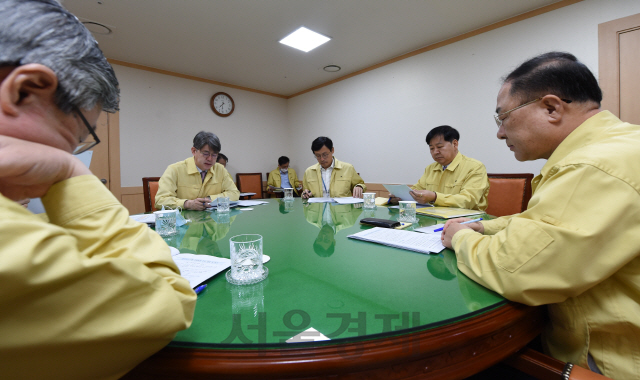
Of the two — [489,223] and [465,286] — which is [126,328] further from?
[489,223]

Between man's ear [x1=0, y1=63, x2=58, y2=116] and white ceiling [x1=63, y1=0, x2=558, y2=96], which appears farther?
white ceiling [x1=63, y1=0, x2=558, y2=96]

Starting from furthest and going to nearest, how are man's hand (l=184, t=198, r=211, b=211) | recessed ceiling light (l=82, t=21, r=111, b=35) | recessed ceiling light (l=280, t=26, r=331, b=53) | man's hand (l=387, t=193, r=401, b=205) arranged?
recessed ceiling light (l=280, t=26, r=331, b=53) → recessed ceiling light (l=82, t=21, r=111, b=35) → man's hand (l=387, t=193, r=401, b=205) → man's hand (l=184, t=198, r=211, b=211)

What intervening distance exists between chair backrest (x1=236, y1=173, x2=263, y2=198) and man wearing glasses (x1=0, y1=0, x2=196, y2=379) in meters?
4.93

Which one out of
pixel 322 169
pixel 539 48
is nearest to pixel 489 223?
pixel 322 169

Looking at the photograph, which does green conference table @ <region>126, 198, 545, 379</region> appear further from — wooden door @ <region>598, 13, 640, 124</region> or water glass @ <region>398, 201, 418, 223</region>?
wooden door @ <region>598, 13, 640, 124</region>

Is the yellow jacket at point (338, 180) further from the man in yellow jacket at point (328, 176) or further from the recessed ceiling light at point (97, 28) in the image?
the recessed ceiling light at point (97, 28)

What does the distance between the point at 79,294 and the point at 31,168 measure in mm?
230

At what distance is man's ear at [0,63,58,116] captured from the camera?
43 centimetres

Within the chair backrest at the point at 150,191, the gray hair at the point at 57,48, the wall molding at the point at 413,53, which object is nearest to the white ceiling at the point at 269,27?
the wall molding at the point at 413,53

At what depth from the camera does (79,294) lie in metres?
0.36

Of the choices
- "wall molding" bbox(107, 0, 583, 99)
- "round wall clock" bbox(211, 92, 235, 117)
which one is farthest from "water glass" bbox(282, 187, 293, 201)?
"round wall clock" bbox(211, 92, 235, 117)

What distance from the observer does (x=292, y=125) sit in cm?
638

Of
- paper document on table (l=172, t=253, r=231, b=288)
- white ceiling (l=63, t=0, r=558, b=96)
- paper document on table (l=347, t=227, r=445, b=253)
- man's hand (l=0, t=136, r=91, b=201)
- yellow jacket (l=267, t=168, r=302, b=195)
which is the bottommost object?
paper document on table (l=172, t=253, r=231, b=288)

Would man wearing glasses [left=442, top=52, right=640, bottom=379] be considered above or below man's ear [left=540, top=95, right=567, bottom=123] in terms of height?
below
